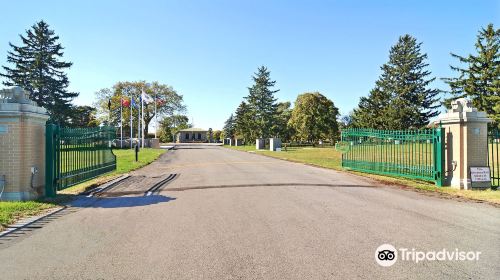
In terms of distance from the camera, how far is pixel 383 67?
57.9 meters

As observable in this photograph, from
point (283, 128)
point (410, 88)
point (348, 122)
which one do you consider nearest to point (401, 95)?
point (410, 88)

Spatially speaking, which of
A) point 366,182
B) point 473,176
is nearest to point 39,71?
point 366,182

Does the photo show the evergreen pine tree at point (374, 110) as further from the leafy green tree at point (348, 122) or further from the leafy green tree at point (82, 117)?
the leafy green tree at point (82, 117)

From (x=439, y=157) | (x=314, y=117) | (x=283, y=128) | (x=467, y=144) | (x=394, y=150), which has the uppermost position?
(x=314, y=117)

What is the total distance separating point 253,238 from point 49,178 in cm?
665

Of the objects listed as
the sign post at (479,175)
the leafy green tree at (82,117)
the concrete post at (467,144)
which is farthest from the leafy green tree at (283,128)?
the sign post at (479,175)

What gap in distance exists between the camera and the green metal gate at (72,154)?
9320 millimetres

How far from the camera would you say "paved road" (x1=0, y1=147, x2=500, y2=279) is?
4.18m

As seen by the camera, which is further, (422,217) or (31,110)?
(31,110)

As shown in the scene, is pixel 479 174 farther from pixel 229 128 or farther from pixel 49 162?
pixel 229 128

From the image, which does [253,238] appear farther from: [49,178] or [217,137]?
[217,137]

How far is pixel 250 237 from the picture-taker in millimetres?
5488

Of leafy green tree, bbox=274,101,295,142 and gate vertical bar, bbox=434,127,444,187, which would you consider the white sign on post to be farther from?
leafy green tree, bbox=274,101,295,142

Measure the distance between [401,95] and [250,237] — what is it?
55307 millimetres
